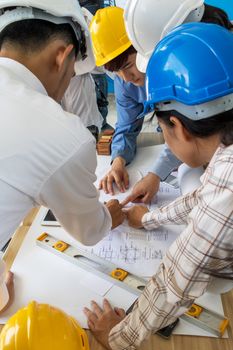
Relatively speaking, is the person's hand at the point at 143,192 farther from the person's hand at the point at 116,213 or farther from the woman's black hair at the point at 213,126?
the woman's black hair at the point at 213,126

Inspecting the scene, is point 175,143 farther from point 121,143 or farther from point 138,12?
point 121,143

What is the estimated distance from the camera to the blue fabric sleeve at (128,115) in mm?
1409

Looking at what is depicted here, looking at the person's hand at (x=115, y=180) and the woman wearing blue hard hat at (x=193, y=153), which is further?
the person's hand at (x=115, y=180)

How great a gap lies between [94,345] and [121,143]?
877 millimetres

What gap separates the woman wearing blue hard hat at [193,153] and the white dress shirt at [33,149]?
0.64 ft

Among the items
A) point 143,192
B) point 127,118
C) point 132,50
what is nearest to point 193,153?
point 143,192

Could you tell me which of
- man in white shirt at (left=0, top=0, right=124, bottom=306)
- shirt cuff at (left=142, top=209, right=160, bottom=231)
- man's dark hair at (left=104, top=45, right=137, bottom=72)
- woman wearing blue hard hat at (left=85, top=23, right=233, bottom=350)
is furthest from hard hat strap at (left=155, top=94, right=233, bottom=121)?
man's dark hair at (left=104, top=45, right=137, bottom=72)

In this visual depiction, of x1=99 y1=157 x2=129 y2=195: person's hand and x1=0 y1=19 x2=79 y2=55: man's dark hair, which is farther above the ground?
x1=0 y1=19 x2=79 y2=55: man's dark hair

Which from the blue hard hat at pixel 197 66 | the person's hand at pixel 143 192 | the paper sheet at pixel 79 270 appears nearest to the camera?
the blue hard hat at pixel 197 66

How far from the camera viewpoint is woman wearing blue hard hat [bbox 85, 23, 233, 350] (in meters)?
0.57

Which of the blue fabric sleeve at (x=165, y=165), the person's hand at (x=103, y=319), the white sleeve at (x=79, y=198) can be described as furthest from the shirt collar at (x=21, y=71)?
the blue fabric sleeve at (x=165, y=165)

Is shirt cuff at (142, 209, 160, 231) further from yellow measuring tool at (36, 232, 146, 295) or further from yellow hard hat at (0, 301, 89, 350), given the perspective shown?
yellow hard hat at (0, 301, 89, 350)

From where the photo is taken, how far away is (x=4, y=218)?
24.9 inches

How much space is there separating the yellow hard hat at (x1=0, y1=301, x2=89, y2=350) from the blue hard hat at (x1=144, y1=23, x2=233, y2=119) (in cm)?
50
